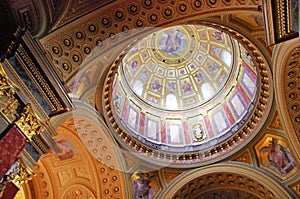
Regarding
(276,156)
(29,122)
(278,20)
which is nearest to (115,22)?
(29,122)

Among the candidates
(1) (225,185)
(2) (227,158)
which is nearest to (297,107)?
(2) (227,158)

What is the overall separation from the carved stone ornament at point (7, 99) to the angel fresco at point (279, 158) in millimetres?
9069

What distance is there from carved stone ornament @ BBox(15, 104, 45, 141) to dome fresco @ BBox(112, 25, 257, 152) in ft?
19.1

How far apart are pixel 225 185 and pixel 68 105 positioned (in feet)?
27.2

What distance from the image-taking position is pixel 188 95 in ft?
54.4

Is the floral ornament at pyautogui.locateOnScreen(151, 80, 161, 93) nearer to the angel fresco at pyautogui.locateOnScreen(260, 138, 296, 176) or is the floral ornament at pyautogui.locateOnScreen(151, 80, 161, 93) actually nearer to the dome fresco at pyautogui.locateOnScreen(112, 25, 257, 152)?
the dome fresco at pyautogui.locateOnScreen(112, 25, 257, 152)

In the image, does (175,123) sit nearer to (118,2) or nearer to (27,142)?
(118,2)

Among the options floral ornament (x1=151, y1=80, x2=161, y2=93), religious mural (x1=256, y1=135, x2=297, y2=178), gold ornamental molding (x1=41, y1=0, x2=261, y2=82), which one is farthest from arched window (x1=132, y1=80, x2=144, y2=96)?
gold ornamental molding (x1=41, y1=0, x2=261, y2=82)

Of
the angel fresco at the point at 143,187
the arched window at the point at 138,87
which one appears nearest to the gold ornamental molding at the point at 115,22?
the angel fresco at the point at 143,187

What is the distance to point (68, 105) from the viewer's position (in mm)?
7586

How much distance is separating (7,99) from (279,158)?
9.45 m

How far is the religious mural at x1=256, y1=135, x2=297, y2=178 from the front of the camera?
38.7ft

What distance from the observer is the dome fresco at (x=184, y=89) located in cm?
1386

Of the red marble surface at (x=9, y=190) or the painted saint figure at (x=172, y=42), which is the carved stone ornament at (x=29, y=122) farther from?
the painted saint figure at (x=172, y=42)
